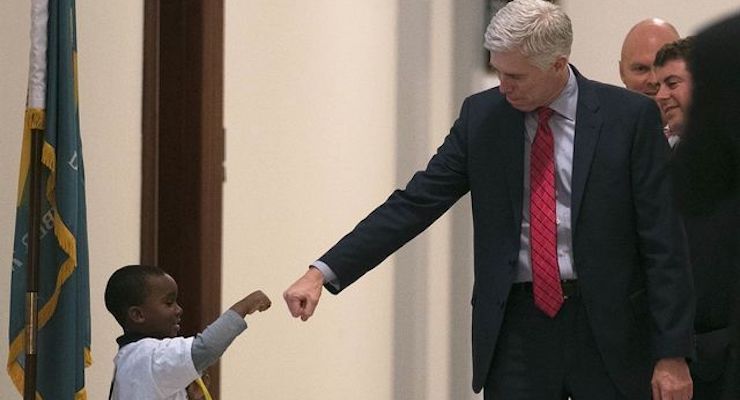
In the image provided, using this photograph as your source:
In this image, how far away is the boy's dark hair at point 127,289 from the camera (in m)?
4.31

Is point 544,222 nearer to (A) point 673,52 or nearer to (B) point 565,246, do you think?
(B) point 565,246

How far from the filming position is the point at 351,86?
7.00 metres

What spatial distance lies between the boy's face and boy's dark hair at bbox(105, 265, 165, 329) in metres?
0.02

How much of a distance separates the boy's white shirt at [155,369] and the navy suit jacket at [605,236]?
1.48ft

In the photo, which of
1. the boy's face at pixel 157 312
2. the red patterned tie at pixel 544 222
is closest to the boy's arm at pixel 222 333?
the boy's face at pixel 157 312

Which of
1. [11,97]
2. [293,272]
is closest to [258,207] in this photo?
[293,272]

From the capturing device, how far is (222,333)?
4.23m

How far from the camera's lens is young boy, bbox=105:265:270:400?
4188mm

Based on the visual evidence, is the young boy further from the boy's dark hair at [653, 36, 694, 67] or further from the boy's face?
the boy's dark hair at [653, 36, 694, 67]

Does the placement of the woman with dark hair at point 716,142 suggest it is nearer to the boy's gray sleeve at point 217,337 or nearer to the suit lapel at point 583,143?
the suit lapel at point 583,143

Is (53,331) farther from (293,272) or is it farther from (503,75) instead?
(293,272)

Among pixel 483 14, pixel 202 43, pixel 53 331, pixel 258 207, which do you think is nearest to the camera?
pixel 53 331

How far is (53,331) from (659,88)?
2.02 m

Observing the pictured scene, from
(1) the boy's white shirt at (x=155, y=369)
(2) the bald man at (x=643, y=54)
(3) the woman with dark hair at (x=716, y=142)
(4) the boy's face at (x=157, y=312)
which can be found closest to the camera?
(3) the woman with dark hair at (x=716, y=142)
